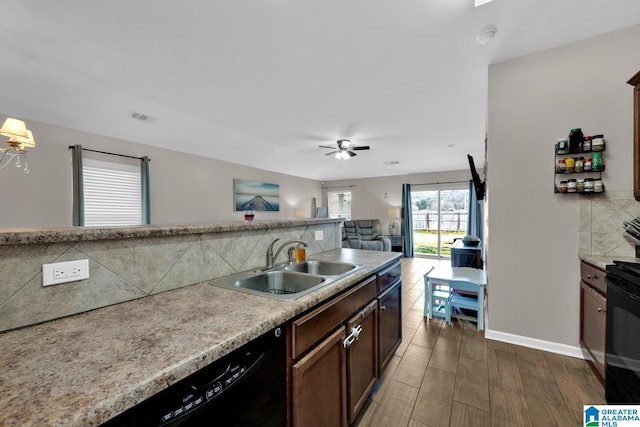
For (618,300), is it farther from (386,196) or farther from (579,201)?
(386,196)

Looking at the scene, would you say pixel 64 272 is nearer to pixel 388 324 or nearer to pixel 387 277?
pixel 387 277

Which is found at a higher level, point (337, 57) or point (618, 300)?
point (337, 57)

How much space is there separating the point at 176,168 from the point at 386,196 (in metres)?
5.70

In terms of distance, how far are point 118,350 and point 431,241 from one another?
295 inches

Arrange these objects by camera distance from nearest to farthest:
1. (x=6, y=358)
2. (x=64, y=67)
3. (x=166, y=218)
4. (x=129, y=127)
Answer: (x=6, y=358) < (x=64, y=67) < (x=129, y=127) < (x=166, y=218)

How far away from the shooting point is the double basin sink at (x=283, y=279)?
1.31 m

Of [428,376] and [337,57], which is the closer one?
[428,376]

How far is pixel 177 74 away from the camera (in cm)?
259

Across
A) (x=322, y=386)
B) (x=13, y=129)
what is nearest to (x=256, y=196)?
(x=13, y=129)

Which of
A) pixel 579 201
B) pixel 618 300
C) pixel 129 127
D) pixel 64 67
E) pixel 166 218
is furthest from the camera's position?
pixel 166 218

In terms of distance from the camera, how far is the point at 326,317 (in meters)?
1.15

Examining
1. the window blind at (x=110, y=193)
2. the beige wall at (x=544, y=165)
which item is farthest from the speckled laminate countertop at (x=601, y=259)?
the window blind at (x=110, y=193)

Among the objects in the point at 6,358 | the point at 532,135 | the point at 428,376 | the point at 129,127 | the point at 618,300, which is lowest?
the point at 428,376

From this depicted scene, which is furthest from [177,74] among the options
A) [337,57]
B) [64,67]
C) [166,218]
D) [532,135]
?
[532,135]
